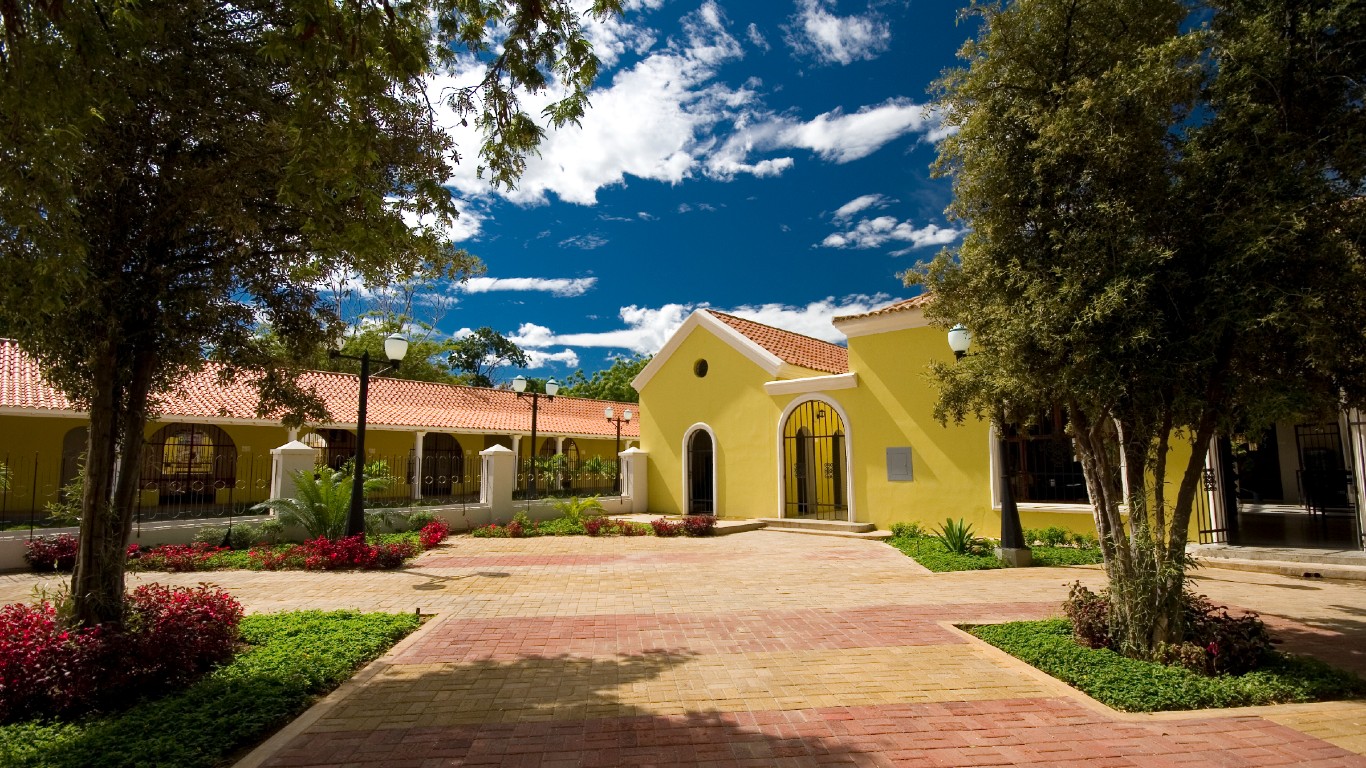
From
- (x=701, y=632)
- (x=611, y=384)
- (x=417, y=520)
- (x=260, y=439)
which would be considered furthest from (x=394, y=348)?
(x=611, y=384)

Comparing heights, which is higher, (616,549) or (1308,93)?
(1308,93)

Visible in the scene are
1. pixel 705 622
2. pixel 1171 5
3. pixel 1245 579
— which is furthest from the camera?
pixel 1245 579

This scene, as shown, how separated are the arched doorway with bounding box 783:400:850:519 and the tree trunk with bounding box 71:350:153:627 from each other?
45.9 ft

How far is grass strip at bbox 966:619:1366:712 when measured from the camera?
15.6 ft

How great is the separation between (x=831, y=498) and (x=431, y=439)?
1552 centimetres

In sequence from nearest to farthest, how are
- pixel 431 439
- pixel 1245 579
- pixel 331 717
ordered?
1. pixel 331 717
2. pixel 1245 579
3. pixel 431 439

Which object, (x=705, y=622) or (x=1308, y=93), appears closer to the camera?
(x=1308, y=93)

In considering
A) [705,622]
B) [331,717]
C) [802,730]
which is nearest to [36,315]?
[331,717]

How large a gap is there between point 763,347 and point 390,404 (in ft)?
45.2

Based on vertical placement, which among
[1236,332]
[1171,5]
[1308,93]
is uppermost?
[1171,5]

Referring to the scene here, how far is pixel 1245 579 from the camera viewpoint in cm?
956

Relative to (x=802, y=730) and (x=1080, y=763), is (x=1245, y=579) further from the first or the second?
(x=802, y=730)

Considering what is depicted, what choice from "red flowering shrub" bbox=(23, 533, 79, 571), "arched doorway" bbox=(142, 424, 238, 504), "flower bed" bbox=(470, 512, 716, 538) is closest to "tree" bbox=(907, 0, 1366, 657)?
"flower bed" bbox=(470, 512, 716, 538)

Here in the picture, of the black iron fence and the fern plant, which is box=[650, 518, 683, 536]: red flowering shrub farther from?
the black iron fence
